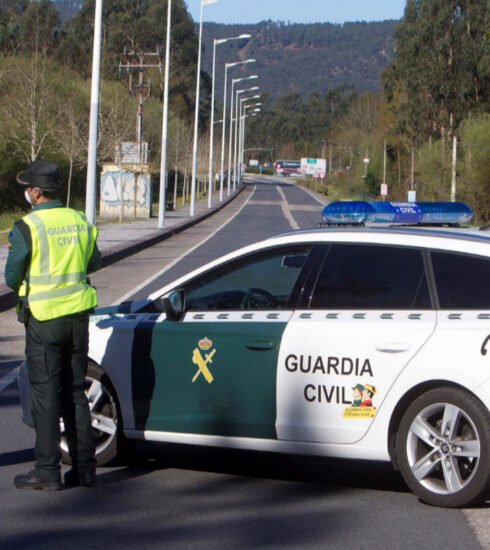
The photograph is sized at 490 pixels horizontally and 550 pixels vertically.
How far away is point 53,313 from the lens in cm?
541

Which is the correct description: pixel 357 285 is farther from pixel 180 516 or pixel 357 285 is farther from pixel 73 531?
pixel 73 531

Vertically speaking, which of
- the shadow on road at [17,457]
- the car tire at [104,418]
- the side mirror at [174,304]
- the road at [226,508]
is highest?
the side mirror at [174,304]

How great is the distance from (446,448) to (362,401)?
502 millimetres

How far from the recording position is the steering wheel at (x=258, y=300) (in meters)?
5.86

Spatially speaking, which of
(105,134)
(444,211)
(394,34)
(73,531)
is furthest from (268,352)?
(394,34)

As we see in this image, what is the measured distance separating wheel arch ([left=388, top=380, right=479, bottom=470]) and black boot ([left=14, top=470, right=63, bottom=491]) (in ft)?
6.08

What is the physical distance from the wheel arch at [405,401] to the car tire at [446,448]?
3 cm

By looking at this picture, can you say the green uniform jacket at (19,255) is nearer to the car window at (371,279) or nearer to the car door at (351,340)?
the car door at (351,340)

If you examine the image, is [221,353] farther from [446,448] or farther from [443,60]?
[443,60]

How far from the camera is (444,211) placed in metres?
7.50

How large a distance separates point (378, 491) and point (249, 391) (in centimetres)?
94

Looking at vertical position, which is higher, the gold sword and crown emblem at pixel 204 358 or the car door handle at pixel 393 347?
the car door handle at pixel 393 347

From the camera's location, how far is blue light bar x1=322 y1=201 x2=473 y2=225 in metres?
6.98

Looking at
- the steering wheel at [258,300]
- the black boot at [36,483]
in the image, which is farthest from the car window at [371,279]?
the black boot at [36,483]
